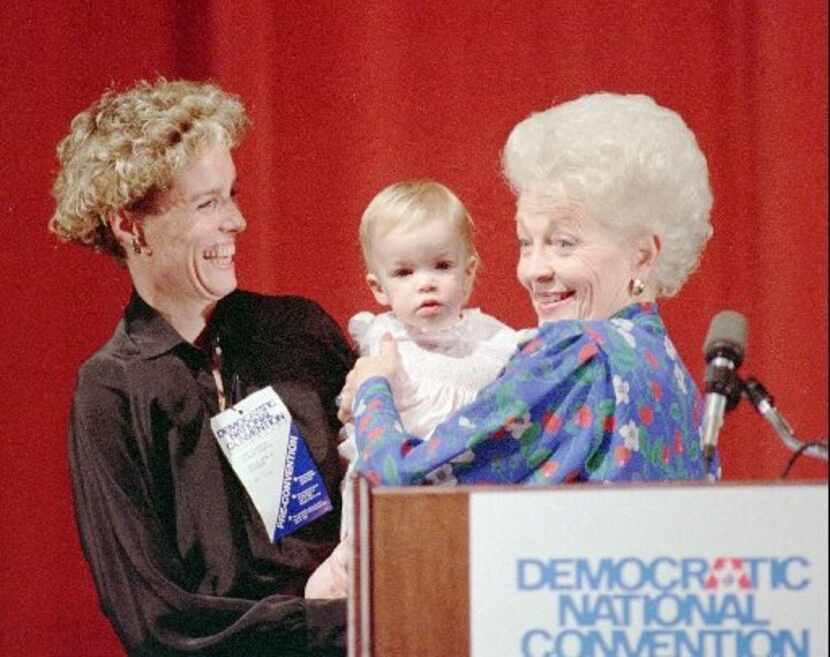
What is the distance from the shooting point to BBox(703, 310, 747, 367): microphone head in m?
2.10

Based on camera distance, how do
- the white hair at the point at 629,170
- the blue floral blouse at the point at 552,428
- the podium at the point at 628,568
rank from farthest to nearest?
the white hair at the point at 629,170 < the blue floral blouse at the point at 552,428 < the podium at the point at 628,568

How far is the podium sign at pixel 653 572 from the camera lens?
1.96 m

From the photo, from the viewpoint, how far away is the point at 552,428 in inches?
89.5

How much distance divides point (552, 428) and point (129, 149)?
3.45 ft

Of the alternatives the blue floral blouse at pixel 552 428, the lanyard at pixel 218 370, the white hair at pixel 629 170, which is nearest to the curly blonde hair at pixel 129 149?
the lanyard at pixel 218 370

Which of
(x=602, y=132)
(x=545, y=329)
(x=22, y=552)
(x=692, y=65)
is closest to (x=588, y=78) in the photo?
(x=692, y=65)

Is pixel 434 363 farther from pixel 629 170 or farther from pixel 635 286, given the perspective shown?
pixel 629 170

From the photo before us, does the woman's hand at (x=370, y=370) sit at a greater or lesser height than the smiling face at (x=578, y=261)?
lesser

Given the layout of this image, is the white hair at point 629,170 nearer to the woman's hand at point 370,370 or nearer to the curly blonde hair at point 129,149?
the woman's hand at point 370,370

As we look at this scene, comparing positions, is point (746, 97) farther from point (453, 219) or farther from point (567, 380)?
point (567, 380)

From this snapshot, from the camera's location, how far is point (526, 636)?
6.56 feet

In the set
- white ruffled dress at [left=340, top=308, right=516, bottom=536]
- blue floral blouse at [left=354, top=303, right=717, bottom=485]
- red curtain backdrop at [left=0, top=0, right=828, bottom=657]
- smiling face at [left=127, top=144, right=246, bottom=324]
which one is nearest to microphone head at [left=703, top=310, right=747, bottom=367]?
blue floral blouse at [left=354, top=303, right=717, bottom=485]

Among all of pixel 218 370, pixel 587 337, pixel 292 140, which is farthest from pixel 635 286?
pixel 292 140

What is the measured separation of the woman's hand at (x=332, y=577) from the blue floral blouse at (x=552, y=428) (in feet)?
1.69
